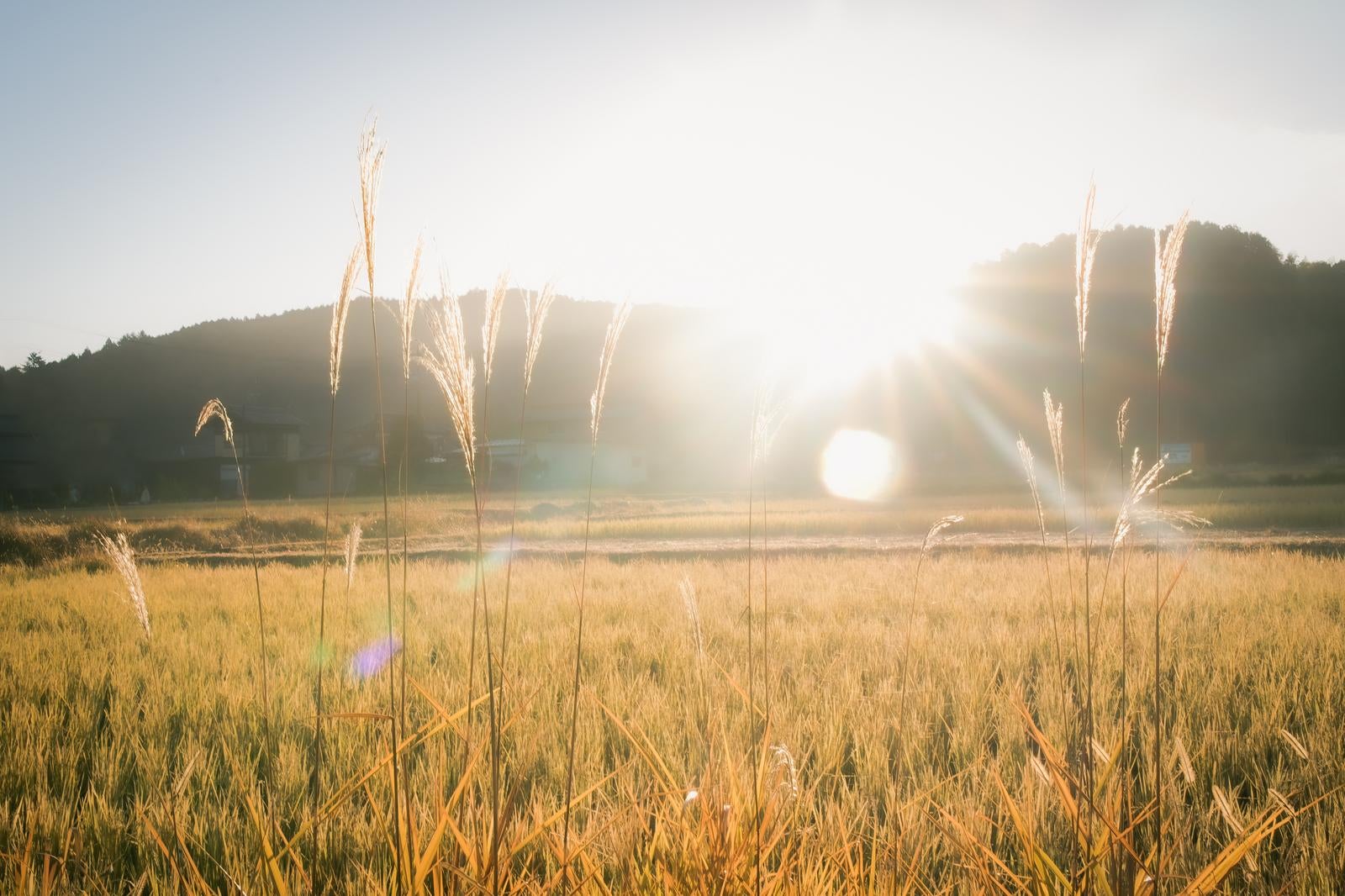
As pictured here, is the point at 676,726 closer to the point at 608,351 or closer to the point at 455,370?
the point at 608,351

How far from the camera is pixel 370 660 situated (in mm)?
5070

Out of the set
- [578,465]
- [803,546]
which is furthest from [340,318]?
[578,465]

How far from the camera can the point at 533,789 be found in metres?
2.59

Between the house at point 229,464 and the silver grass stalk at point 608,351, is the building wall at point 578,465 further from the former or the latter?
the silver grass stalk at point 608,351

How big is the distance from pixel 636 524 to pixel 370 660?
1760cm

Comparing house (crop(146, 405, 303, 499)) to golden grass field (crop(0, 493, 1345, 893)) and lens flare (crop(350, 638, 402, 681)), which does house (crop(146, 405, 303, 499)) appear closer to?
golden grass field (crop(0, 493, 1345, 893))

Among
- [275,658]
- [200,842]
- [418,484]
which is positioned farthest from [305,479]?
[200,842]

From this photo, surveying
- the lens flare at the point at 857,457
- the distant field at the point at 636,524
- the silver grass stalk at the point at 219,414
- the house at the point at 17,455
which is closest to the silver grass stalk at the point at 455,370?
the silver grass stalk at the point at 219,414

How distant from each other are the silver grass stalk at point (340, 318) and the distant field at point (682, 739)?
3.04 ft

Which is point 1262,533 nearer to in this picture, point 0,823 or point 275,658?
point 275,658

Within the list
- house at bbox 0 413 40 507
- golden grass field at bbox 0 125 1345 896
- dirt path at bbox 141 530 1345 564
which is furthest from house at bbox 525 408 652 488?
golden grass field at bbox 0 125 1345 896

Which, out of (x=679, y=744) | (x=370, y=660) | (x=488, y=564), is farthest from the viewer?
(x=488, y=564)

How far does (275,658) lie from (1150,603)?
8032 millimetres

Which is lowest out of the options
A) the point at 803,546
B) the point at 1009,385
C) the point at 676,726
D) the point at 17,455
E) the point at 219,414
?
the point at 803,546
